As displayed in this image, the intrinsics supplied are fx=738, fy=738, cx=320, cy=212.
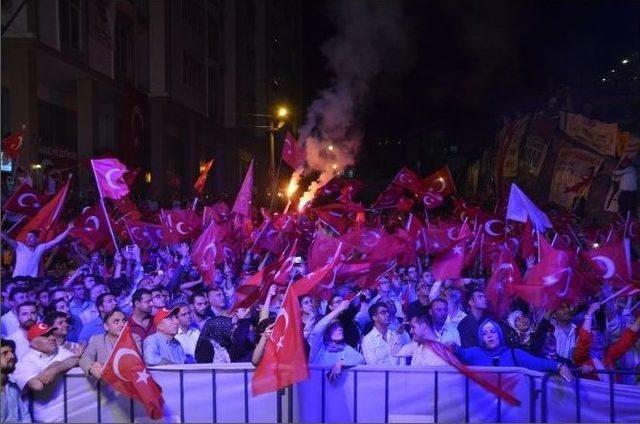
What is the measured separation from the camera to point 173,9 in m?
27.9

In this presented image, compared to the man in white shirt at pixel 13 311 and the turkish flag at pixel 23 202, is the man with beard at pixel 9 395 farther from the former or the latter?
the turkish flag at pixel 23 202

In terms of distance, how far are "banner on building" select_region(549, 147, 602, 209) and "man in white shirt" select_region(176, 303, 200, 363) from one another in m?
15.3

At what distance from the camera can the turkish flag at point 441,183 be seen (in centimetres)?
1571

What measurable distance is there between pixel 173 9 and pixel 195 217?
17223 millimetres

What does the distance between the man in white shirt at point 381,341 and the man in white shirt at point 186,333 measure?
5.37 feet

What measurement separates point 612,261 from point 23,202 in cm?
803

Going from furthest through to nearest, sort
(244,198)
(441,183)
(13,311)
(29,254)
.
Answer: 1. (441,183)
2. (244,198)
3. (29,254)
4. (13,311)

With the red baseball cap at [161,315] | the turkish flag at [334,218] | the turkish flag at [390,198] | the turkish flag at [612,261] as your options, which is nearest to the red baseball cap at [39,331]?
the red baseball cap at [161,315]

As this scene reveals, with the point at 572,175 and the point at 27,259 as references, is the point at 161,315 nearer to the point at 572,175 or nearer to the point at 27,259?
the point at 27,259

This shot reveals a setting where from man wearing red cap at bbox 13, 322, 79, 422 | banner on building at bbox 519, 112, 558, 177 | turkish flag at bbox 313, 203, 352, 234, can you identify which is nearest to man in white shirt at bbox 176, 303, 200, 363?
man wearing red cap at bbox 13, 322, 79, 422

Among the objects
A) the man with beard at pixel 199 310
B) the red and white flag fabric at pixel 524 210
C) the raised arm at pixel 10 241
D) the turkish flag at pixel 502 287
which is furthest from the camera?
the raised arm at pixel 10 241

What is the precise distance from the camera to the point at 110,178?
437 inches

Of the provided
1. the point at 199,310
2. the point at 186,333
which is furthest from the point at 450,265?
the point at 186,333

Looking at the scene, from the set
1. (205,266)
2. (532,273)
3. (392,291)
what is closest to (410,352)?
(532,273)
